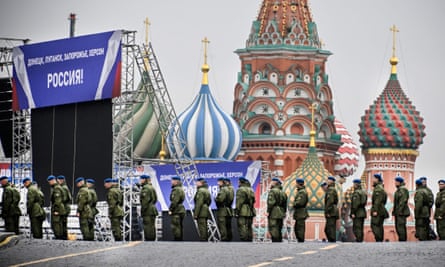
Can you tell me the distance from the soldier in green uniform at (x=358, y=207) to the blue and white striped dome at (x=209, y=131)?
2091 inches

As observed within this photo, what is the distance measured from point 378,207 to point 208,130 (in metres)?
54.4

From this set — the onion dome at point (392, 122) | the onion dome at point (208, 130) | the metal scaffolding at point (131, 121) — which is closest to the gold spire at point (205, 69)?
the onion dome at point (208, 130)

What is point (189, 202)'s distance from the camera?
167ft

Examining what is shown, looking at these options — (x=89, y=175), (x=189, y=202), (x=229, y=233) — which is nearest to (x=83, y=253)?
(x=229, y=233)

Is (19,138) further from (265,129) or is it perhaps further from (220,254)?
(265,129)

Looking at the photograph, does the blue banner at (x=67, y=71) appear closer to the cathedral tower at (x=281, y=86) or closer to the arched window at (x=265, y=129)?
the cathedral tower at (x=281, y=86)

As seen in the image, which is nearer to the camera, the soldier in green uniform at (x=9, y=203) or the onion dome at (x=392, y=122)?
the soldier in green uniform at (x=9, y=203)

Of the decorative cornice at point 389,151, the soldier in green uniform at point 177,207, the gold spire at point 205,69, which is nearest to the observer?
the soldier in green uniform at point 177,207

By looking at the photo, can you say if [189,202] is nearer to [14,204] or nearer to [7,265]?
[14,204]

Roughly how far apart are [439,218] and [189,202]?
628 inches

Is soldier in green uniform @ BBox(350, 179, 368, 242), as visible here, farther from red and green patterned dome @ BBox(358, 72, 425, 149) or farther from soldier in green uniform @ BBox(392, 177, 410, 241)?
red and green patterned dome @ BBox(358, 72, 425, 149)

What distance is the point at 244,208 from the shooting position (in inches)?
1457

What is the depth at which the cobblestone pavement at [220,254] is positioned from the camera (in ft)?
95.2

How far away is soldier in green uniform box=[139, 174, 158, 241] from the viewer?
1451 inches
